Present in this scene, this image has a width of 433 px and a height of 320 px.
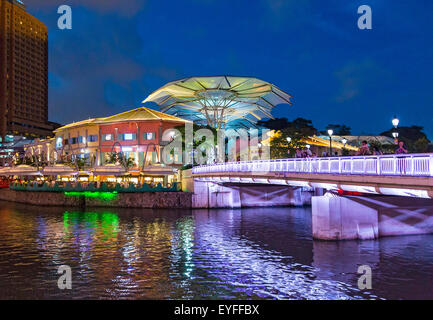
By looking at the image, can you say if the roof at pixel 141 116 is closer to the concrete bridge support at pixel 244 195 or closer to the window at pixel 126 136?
the window at pixel 126 136

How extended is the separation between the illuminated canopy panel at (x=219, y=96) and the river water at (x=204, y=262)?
103 feet

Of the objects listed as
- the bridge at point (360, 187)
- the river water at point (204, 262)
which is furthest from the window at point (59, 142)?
the bridge at point (360, 187)

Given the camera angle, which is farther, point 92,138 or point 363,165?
point 92,138

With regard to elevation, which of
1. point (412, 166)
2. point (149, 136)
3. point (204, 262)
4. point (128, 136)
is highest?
point (128, 136)

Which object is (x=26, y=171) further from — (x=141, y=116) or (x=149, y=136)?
(x=141, y=116)

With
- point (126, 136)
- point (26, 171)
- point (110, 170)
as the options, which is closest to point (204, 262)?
point (110, 170)

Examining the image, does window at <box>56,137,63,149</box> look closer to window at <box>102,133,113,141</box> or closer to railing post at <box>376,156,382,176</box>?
window at <box>102,133,113,141</box>

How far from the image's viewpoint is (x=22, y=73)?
17438 centimetres

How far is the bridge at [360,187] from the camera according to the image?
18031mm

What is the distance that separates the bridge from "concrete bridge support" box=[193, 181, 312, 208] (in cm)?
1021

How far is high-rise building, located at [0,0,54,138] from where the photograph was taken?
547 feet

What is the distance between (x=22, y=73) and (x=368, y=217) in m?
176
